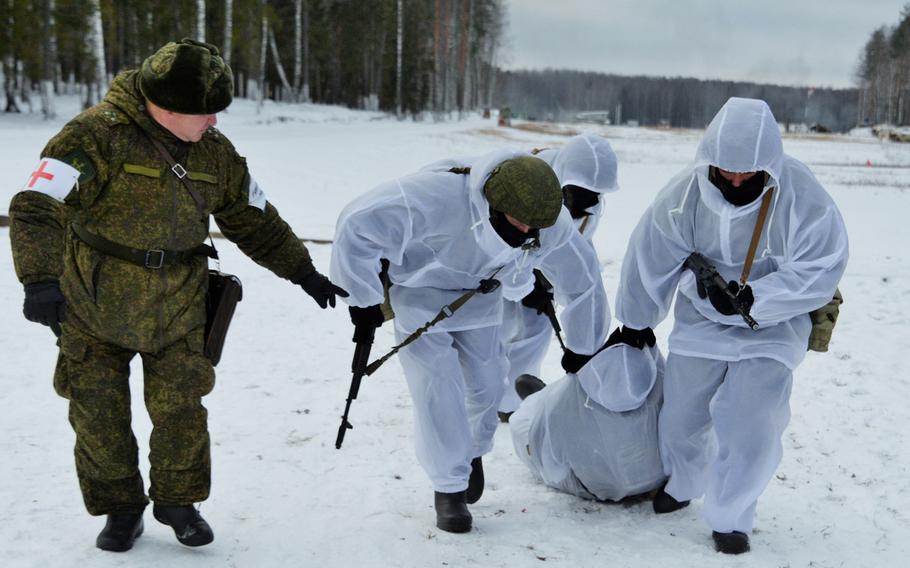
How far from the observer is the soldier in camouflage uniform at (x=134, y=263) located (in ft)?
9.18

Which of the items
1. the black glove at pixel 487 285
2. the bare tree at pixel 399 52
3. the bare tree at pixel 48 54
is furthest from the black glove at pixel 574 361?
the bare tree at pixel 399 52

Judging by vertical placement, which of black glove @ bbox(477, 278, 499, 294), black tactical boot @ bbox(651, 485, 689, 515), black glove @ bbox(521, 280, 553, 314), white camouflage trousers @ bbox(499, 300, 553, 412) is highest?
black glove @ bbox(477, 278, 499, 294)

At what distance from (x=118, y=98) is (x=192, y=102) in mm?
279

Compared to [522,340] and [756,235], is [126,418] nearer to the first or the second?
[756,235]

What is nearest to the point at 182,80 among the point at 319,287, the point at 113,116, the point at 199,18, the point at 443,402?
the point at 113,116

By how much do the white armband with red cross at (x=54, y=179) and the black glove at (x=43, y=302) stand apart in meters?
0.28

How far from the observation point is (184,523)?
3168 millimetres

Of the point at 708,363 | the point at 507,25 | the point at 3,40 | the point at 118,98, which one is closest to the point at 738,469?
the point at 708,363

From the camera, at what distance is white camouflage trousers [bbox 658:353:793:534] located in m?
3.50

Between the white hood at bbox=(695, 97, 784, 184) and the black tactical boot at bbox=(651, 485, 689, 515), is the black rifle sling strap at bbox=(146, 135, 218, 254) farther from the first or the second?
the black tactical boot at bbox=(651, 485, 689, 515)

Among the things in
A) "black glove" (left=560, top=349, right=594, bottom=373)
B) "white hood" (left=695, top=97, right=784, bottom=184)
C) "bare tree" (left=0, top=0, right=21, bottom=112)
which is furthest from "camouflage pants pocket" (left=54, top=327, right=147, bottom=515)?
"bare tree" (left=0, top=0, right=21, bottom=112)

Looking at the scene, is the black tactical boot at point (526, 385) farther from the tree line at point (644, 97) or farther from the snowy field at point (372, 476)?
the tree line at point (644, 97)

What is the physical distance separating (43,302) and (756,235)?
8.17 feet

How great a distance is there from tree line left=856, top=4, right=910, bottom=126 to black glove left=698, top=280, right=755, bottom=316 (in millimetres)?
65286
